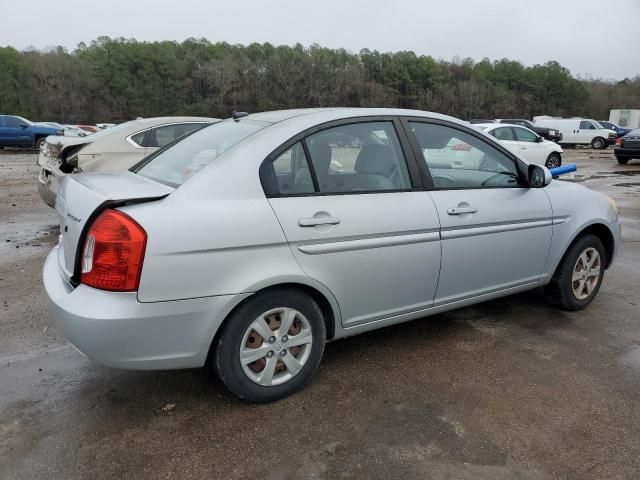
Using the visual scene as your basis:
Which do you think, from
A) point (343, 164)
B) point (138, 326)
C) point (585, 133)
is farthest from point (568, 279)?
point (585, 133)

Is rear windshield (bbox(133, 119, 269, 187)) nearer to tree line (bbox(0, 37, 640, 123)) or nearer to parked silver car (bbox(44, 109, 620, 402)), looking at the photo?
parked silver car (bbox(44, 109, 620, 402))

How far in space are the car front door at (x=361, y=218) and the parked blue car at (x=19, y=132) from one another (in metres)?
24.5

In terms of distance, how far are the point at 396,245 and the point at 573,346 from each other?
5.21 feet

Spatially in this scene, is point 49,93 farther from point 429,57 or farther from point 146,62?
point 429,57

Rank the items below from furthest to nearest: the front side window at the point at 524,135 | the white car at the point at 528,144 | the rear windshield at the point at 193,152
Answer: the front side window at the point at 524,135 → the white car at the point at 528,144 → the rear windshield at the point at 193,152

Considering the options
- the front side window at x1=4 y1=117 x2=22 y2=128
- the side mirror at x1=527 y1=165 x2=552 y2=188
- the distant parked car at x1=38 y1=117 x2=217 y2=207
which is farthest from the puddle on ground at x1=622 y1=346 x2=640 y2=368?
the front side window at x1=4 y1=117 x2=22 y2=128

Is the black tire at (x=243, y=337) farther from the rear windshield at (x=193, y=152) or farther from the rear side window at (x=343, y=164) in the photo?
the rear windshield at (x=193, y=152)

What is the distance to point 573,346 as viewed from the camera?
3689mm

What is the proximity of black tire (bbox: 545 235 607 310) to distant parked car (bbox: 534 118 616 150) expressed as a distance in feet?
107

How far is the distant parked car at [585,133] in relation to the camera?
32.8 metres

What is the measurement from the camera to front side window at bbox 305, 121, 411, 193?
3055 mm

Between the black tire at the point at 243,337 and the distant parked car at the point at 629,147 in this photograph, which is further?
the distant parked car at the point at 629,147

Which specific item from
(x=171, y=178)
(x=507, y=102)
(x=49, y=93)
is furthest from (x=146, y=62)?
(x=171, y=178)

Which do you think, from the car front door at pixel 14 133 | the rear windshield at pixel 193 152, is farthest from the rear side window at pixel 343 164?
the car front door at pixel 14 133
